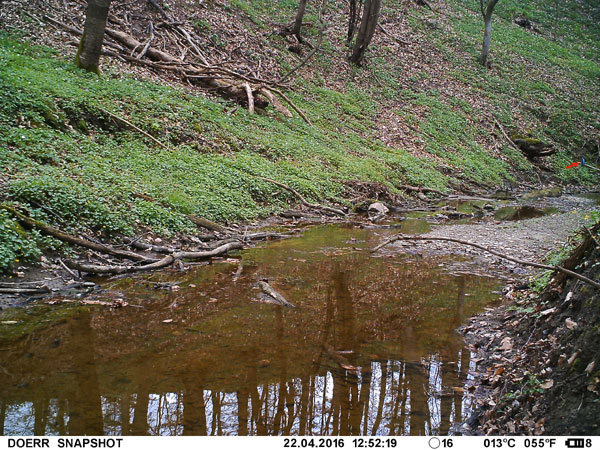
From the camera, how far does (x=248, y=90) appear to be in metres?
15.7

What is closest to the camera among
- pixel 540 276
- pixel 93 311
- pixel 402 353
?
pixel 402 353

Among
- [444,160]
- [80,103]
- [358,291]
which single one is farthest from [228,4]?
[358,291]

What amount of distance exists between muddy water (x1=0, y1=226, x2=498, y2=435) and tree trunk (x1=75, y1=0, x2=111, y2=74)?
28.0 ft

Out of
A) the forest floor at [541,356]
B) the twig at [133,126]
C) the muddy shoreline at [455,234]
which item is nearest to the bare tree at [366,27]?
the muddy shoreline at [455,234]

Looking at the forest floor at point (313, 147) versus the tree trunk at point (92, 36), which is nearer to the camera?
the forest floor at point (313, 147)

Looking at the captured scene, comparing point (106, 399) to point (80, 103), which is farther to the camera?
point (80, 103)

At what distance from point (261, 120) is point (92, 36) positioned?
5509 mm

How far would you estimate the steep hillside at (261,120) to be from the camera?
319 inches

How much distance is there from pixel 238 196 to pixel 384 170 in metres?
6.79

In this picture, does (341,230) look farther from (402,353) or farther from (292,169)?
(402,353)

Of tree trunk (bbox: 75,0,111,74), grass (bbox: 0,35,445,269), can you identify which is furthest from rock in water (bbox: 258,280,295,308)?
tree trunk (bbox: 75,0,111,74)

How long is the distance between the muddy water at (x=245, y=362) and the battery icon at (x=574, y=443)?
0.94 meters

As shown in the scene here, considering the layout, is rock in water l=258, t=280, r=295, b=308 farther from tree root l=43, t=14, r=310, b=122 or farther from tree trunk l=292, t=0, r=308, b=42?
tree trunk l=292, t=0, r=308, b=42

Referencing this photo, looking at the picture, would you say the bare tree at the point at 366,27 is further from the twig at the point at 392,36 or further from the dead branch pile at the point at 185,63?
the dead branch pile at the point at 185,63
